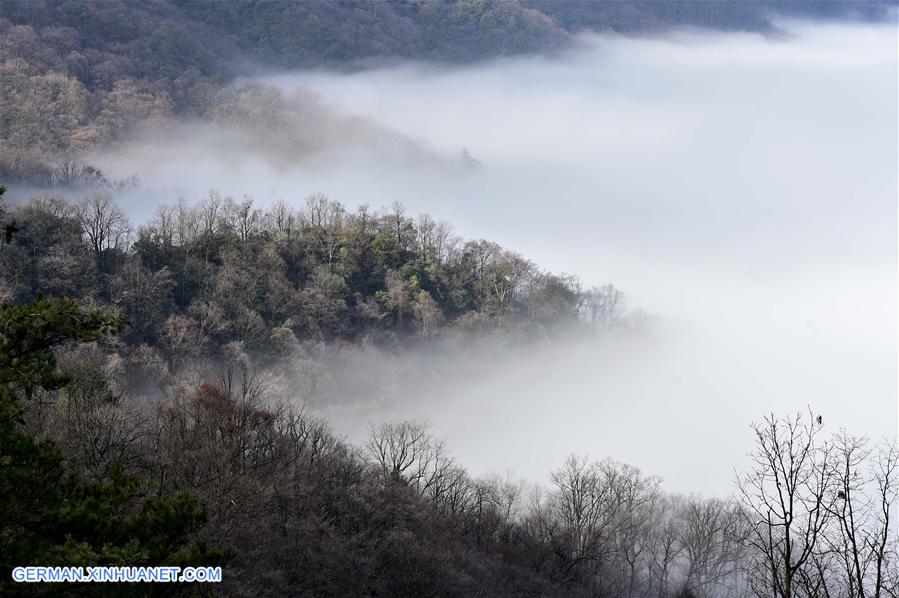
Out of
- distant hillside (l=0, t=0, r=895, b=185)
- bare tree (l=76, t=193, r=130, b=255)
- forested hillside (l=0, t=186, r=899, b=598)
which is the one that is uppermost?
distant hillside (l=0, t=0, r=895, b=185)

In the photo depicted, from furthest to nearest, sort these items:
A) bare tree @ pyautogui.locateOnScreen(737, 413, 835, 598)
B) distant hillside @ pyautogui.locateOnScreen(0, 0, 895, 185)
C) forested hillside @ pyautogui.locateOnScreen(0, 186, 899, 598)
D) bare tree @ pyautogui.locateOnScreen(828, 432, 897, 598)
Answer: distant hillside @ pyautogui.locateOnScreen(0, 0, 895, 185)
forested hillside @ pyautogui.locateOnScreen(0, 186, 899, 598)
bare tree @ pyautogui.locateOnScreen(737, 413, 835, 598)
bare tree @ pyautogui.locateOnScreen(828, 432, 897, 598)

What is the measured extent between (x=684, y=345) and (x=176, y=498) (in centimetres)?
14315

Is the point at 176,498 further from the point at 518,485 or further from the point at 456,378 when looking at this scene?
the point at 456,378

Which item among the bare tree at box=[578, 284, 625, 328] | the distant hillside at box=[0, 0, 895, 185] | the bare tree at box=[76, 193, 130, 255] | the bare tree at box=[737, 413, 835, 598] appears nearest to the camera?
the bare tree at box=[737, 413, 835, 598]

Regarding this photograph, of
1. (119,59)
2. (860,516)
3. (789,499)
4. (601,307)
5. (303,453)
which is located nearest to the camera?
(789,499)

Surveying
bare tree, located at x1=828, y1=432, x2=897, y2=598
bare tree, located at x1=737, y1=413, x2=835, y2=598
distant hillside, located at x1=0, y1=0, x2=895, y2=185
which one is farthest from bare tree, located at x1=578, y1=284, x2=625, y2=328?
bare tree, located at x1=737, y1=413, x2=835, y2=598

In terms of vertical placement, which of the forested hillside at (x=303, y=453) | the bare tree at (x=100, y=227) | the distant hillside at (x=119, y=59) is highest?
the distant hillside at (x=119, y=59)

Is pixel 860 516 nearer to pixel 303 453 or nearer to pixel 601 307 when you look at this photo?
pixel 303 453

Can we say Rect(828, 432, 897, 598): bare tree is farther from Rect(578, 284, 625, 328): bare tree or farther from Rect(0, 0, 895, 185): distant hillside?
Rect(0, 0, 895, 185): distant hillside

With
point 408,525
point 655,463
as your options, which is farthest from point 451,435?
point 408,525

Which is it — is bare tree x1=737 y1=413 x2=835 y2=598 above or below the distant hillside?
below

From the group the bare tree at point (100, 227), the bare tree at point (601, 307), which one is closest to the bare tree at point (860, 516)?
the bare tree at point (100, 227)

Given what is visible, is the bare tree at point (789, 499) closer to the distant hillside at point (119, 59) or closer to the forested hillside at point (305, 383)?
the forested hillside at point (305, 383)

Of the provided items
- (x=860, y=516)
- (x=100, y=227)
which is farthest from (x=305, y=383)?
(x=860, y=516)
